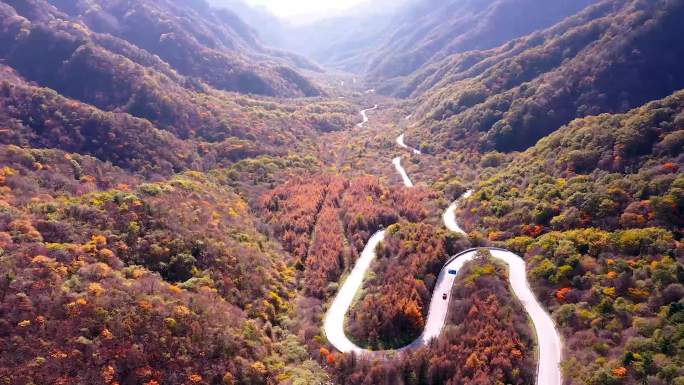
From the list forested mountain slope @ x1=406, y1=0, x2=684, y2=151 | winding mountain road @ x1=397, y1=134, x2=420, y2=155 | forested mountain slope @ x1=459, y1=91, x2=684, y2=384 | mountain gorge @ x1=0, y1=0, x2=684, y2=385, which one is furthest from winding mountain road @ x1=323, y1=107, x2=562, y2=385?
winding mountain road @ x1=397, y1=134, x2=420, y2=155

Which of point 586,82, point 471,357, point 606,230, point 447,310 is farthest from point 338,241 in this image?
point 586,82

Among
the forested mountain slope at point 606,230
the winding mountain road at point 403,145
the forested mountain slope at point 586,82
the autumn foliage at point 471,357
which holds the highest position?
the forested mountain slope at point 586,82

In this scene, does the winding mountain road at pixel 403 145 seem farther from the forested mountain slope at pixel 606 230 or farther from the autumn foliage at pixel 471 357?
the autumn foliage at pixel 471 357

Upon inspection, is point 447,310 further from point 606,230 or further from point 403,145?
point 403,145

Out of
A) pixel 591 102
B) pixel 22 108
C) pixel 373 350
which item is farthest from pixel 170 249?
pixel 591 102

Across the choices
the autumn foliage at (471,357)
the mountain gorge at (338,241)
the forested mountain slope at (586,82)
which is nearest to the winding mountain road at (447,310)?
the mountain gorge at (338,241)

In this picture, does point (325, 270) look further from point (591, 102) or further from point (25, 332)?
point (591, 102)
